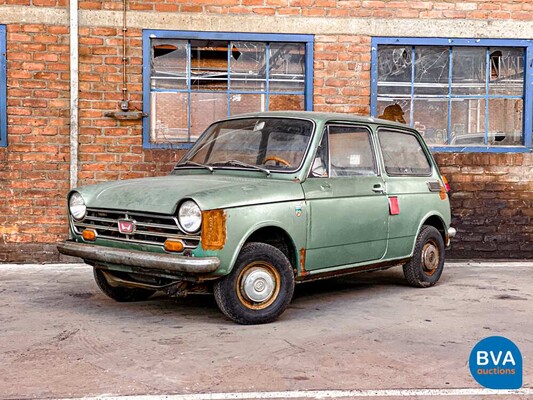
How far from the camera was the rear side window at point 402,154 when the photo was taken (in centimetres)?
710

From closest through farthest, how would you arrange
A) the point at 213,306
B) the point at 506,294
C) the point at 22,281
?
the point at 213,306, the point at 506,294, the point at 22,281

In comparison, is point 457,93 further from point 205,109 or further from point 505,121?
point 205,109

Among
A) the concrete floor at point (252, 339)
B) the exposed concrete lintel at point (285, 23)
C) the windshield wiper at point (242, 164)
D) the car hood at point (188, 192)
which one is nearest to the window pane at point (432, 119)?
the exposed concrete lintel at point (285, 23)

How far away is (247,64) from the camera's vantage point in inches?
374

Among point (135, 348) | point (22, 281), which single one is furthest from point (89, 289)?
point (135, 348)

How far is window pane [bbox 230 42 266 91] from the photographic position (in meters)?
9.46

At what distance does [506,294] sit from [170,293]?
3495 mm

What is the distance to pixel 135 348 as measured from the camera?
4898mm

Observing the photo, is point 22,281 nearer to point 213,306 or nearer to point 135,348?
point 213,306

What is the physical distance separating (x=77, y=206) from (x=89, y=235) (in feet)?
1.03

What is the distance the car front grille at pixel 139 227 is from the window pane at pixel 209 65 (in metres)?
3.79

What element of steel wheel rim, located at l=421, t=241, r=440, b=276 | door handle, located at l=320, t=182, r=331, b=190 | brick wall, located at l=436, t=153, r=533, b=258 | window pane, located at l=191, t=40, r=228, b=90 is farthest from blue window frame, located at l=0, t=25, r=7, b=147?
brick wall, located at l=436, t=153, r=533, b=258

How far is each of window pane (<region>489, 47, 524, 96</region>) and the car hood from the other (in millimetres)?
5055

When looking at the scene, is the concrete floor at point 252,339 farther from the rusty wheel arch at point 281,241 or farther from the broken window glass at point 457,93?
the broken window glass at point 457,93
